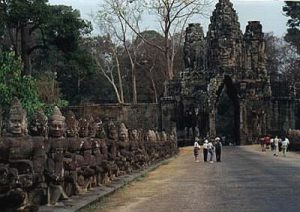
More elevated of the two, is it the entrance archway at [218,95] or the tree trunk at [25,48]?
the tree trunk at [25,48]

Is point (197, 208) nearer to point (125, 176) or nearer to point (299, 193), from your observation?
point (299, 193)

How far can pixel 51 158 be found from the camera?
10.8 meters

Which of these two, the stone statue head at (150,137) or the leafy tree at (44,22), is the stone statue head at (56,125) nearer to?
the stone statue head at (150,137)

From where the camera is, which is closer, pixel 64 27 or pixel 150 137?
pixel 150 137

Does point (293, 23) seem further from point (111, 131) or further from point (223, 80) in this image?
point (111, 131)

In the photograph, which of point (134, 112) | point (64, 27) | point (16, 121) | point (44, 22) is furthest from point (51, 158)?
point (134, 112)

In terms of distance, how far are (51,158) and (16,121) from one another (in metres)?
1.81

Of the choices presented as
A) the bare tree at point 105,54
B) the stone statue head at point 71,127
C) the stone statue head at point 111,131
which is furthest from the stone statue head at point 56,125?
the bare tree at point 105,54

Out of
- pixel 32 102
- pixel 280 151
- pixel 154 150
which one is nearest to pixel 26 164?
pixel 154 150

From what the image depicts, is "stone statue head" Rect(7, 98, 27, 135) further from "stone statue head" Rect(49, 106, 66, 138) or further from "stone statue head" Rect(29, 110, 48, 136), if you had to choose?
"stone statue head" Rect(49, 106, 66, 138)

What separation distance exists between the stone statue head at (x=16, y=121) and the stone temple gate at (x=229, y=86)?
1868 inches

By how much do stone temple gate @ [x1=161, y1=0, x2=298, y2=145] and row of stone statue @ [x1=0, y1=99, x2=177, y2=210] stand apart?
38312mm

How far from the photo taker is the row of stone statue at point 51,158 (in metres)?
8.44

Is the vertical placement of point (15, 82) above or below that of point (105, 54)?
below
